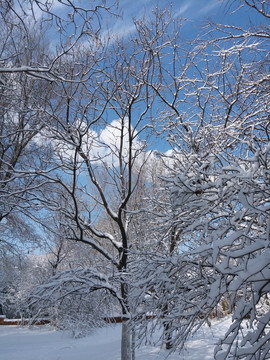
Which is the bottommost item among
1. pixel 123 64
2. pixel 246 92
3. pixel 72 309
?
pixel 72 309

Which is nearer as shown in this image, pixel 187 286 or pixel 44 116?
pixel 187 286

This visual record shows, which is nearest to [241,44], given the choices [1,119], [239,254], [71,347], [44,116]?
[239,254]

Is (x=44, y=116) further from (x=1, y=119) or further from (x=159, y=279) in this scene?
(x=159, y=279)

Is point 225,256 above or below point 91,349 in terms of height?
above

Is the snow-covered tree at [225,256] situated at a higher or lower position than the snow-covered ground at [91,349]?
higher

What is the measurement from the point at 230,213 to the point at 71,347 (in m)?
11.6

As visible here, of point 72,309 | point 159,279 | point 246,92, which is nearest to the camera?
point 159,279

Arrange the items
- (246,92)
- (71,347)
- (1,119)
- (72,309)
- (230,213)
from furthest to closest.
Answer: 1. (71,347)
2. (1,119)
3. (72,309)
4. (246,92)
5. (230,213)

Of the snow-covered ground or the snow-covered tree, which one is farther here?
the snow-covered ground

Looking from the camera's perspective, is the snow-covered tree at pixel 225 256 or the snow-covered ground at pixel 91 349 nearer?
the snow-covered tree at pixel 225 256

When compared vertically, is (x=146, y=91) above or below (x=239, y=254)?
above

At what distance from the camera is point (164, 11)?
6.51m

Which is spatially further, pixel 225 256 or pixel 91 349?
pixel 91 349

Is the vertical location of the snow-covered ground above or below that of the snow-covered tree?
below
